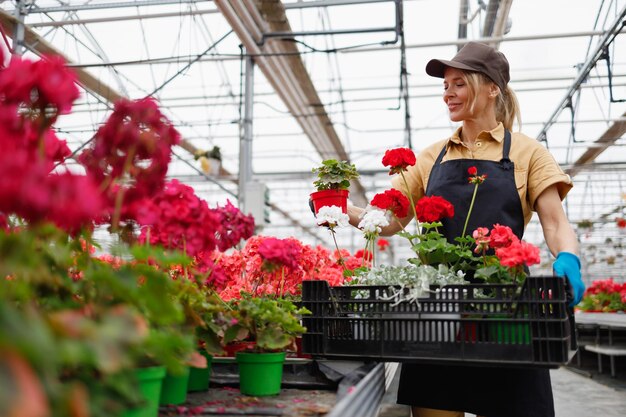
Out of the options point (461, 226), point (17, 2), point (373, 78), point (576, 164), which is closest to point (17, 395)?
point (461, 226)

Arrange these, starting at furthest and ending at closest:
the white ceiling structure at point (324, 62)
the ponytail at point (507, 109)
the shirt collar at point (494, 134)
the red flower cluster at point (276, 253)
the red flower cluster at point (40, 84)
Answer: the white ceiling structure at point (324, 62) → the ponytail at point (507, 109) → the shirt collar at point (494, 134) → the red flower cluster at point (276, 253) → the red flower cluster at point (40, 84)

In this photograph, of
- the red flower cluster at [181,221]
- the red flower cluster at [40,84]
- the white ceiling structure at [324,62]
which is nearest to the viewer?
the red flower cluster at [40,84]

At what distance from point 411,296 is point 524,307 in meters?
0.22

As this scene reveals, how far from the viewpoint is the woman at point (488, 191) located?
1443 mm

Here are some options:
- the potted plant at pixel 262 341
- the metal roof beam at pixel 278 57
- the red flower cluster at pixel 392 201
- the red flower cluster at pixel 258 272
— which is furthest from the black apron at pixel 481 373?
the metal roof beam at pixel 278 57

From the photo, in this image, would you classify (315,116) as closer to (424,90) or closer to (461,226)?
(424,90)

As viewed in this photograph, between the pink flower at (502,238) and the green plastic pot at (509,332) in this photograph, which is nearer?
the green plastic pot at (509,332)

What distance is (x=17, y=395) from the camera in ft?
1.22

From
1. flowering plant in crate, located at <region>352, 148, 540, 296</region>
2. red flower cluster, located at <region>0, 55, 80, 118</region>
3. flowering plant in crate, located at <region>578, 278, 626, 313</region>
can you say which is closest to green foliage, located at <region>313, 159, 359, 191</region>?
flowering plant in crate, located at <region>352, 148, 540, 296</region>

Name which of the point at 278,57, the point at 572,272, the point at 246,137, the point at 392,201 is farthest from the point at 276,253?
the point at 278,57

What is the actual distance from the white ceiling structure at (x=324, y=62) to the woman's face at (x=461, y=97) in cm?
325

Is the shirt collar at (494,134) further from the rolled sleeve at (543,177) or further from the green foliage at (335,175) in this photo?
the green foliage at (335,175)

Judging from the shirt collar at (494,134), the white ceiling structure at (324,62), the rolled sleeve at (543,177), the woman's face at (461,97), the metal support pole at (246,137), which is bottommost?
the rolled sleeve at (543,177)

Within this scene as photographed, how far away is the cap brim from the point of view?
5.17ft
